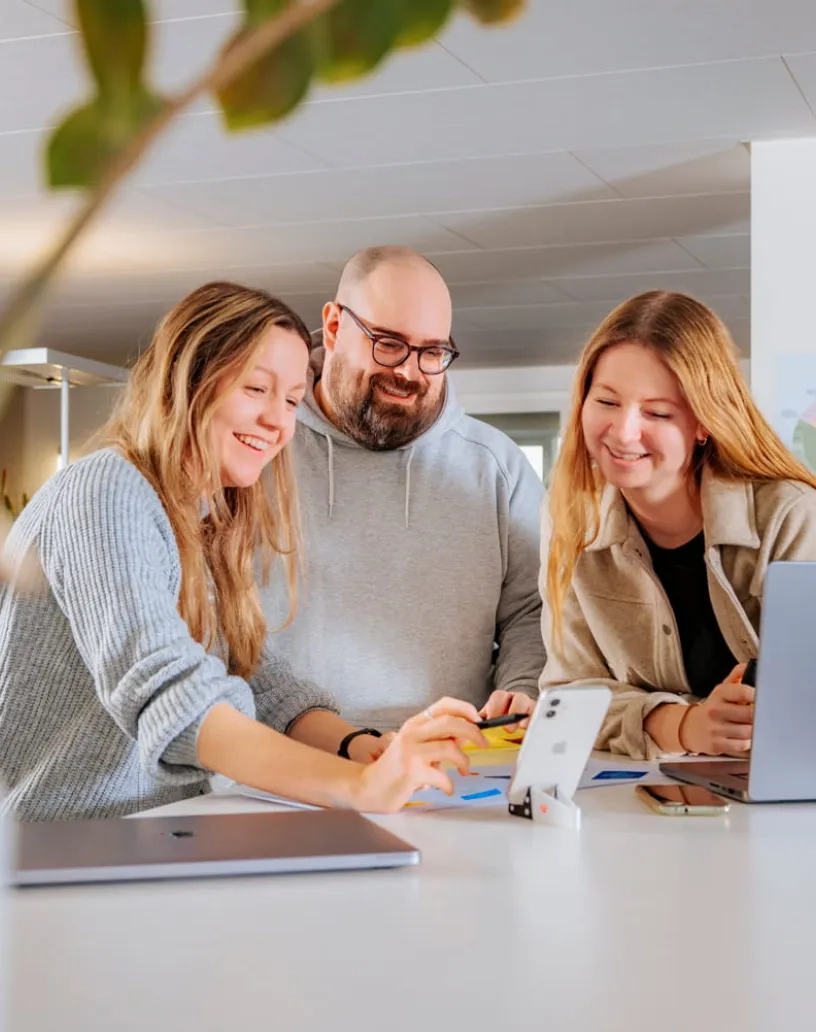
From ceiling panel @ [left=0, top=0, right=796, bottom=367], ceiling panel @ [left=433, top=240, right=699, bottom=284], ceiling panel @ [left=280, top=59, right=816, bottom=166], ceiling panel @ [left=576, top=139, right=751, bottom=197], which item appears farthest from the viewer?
ceiling panel @ [left=433, top=240, right=699, bottom=284]

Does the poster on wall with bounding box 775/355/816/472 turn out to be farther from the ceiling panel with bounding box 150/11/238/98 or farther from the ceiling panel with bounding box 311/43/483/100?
the ceiling panel with bounding box 150/11/238/98

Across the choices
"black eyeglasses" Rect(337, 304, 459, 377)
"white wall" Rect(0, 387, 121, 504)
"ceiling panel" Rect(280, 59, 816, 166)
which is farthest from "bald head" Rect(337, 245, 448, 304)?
"white wall" Rect(0, 387, 121, 504)

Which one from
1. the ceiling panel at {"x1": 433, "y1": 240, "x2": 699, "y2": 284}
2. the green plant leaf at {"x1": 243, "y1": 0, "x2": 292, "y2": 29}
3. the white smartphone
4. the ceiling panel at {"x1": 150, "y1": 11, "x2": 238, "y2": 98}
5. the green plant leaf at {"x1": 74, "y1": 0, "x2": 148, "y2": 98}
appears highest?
the ceiling panel at {"x1": 433, "y1": 240, "x2": 699, "y2": 284}

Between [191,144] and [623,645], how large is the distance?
3.05 m

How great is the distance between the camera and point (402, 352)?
103 inches

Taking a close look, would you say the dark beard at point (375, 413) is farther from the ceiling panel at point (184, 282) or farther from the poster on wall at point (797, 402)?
the ceiling panel at point (184, 282)

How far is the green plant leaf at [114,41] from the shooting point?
21 cm

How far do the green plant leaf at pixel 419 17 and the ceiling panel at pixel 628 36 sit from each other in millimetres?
3162

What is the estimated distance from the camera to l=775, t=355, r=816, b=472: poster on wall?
4.73m

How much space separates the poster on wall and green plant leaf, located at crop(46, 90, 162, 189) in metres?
4.71

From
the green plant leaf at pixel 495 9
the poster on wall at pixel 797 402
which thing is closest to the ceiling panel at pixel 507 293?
the poster on wall at pixel 797 402

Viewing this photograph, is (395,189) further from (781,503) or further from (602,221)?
(781,503)

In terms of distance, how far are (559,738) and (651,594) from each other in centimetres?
80

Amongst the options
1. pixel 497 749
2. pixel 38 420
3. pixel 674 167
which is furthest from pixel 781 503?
pixel 38 420
